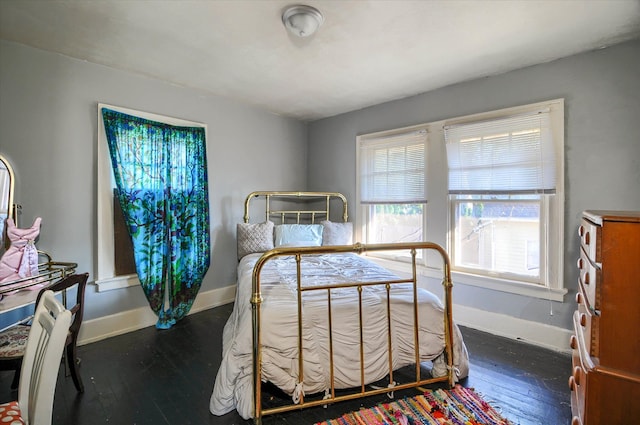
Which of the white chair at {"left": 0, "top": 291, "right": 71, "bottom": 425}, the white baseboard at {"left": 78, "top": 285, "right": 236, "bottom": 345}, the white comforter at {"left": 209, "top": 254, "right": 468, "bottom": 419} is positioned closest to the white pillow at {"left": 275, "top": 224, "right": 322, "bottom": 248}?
the white baseboard at {"left": 78, "top": 285, "right": 236, "bottom": 345}

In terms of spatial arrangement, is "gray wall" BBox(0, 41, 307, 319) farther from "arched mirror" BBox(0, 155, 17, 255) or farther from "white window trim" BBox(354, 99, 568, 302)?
"white window trim" BBox(354, 99, 568, 302)

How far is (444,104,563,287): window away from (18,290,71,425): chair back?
3023 millimetres

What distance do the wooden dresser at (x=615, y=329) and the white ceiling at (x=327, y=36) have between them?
1471mm

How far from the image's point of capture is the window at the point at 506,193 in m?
2.46

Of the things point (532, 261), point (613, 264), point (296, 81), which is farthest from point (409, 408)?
point (296, 81)

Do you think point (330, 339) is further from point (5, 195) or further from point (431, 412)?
point (5, 195)

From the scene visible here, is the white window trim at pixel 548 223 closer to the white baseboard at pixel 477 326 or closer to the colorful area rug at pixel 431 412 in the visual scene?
the white baseboard at pixel 477 326

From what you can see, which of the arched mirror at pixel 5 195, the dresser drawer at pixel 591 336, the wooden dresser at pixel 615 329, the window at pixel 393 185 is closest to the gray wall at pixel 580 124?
the window at pixel 393 185

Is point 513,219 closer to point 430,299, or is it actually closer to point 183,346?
point 430,299

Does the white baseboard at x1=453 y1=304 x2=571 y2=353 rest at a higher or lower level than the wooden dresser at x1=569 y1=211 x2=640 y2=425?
lower

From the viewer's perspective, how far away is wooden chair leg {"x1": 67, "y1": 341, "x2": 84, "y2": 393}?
6.07ft

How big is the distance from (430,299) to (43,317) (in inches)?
77.9

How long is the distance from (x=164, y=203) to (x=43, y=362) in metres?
2.07

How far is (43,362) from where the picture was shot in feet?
3.25
